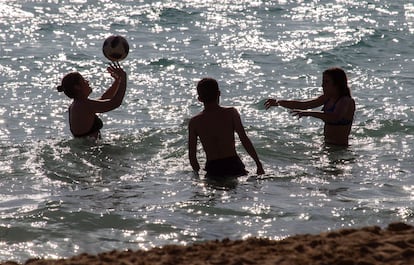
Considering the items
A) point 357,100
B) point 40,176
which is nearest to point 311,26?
point 357,100

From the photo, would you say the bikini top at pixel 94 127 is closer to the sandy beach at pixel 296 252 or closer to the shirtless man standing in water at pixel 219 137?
the shirtless man standing in water at pixel 219 137

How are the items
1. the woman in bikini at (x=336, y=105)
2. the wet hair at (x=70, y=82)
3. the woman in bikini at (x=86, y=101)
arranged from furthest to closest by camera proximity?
the woman in bikini at (x=336, y=105)
the wet hair at (x=70, y=82)
the woman in bikini at (x=86, y=101)

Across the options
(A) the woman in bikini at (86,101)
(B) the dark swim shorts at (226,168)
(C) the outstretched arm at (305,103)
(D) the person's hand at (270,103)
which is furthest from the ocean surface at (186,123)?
(D) the person's hand at (270,103)

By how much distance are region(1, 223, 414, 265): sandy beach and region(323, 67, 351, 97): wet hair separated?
4313 millimetres

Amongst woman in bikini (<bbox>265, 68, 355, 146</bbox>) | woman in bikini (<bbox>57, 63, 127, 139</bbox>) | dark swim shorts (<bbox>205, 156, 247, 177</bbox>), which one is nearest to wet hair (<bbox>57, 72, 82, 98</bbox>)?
woman in bikini (<bbox>57, 63, 127, 139</bbox>)

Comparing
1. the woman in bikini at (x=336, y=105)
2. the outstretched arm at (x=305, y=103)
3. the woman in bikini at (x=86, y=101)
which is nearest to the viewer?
the woman in bikini at (x=86, y=101)

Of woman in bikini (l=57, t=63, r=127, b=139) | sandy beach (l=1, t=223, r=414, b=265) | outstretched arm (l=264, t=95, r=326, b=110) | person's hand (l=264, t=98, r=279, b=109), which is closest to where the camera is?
sandy beach (l=1, t=223, r=414, b=265)

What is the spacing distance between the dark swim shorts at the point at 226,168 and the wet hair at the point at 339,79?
197cm

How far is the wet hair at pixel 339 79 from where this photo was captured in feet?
35.8

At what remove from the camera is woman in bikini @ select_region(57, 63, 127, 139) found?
10680mm

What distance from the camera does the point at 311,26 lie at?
76.6 ft

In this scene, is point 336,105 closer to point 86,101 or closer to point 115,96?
point 115,96

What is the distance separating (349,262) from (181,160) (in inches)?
207

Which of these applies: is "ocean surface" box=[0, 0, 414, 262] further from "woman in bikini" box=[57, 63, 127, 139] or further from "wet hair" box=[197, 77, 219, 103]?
"wet hair" box=[197, 77, 219, 103]
